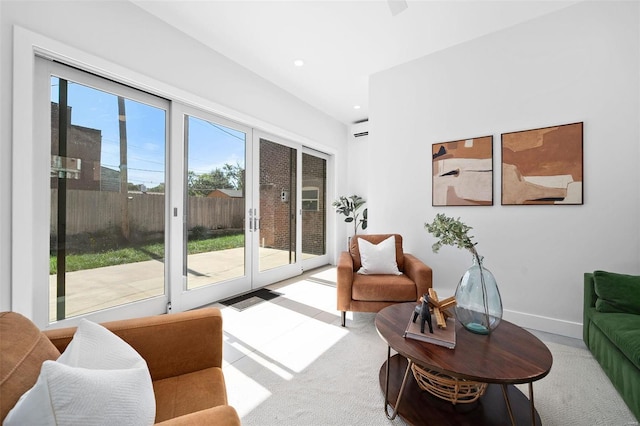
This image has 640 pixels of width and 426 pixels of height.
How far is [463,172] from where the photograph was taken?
2889 mm

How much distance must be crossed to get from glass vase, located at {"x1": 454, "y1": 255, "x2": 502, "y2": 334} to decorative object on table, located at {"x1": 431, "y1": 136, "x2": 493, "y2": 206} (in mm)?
1529

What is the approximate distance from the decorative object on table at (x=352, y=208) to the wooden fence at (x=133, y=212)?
7.14 feet

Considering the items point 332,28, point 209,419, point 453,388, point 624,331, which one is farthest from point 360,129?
point 209,419

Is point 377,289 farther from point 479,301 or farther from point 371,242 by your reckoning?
point 479,301

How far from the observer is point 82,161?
216 cm

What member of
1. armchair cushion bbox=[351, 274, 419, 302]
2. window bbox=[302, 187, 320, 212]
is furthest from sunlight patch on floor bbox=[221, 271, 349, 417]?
window bbox=[302, 187, 320, 212]

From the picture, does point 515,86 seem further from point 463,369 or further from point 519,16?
point 463,369

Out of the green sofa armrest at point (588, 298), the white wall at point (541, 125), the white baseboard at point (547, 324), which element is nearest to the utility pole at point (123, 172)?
the white wall at point (541, 125)

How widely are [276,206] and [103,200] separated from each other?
2156mm

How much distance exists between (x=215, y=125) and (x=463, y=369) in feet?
10.8

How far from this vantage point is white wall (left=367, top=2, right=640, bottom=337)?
2.18 m

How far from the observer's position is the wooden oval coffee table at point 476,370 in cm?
114

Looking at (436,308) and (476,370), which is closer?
(476,370)

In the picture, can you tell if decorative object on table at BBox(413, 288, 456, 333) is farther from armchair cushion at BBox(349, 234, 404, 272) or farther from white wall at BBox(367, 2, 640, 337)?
white wall at BBox(367, 2, 640, 337)
